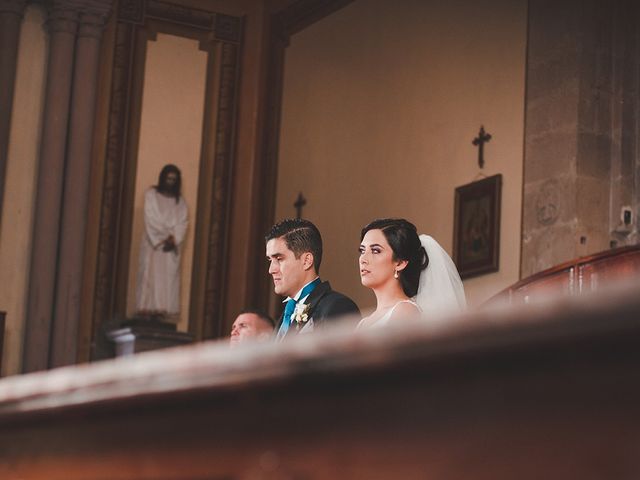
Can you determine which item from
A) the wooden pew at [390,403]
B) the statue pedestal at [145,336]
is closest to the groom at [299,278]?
the wooden pew at [390,403]

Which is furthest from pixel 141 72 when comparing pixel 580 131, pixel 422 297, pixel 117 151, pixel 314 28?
pixel 422 297

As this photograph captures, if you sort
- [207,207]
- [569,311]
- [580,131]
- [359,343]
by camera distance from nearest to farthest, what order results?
[569,311]
[359,343]
[580,131]
[207,207]

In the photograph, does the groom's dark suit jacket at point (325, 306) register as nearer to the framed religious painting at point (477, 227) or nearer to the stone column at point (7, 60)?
the framed religious painting at point (477, 227)

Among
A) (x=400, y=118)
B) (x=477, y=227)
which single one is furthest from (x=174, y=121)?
(x=477, y=227)

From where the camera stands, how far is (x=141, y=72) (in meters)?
13.0

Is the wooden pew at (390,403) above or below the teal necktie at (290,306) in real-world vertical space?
below

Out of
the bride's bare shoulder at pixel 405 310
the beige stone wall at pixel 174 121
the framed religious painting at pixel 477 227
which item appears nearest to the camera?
the bride's bare shoulder at pixel 405 310

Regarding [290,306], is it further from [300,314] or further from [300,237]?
[300,237]

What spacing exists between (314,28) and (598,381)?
1332 cm

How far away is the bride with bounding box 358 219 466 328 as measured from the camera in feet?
16.8

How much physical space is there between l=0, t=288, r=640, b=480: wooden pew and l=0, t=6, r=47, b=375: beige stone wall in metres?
11.0

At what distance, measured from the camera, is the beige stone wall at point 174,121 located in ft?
42.3

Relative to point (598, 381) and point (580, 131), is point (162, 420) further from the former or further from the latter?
point (580, 131)

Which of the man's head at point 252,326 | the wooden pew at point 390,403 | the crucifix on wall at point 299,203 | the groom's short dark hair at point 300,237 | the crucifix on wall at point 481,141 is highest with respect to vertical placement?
the crucifix on wall at point 481,141
